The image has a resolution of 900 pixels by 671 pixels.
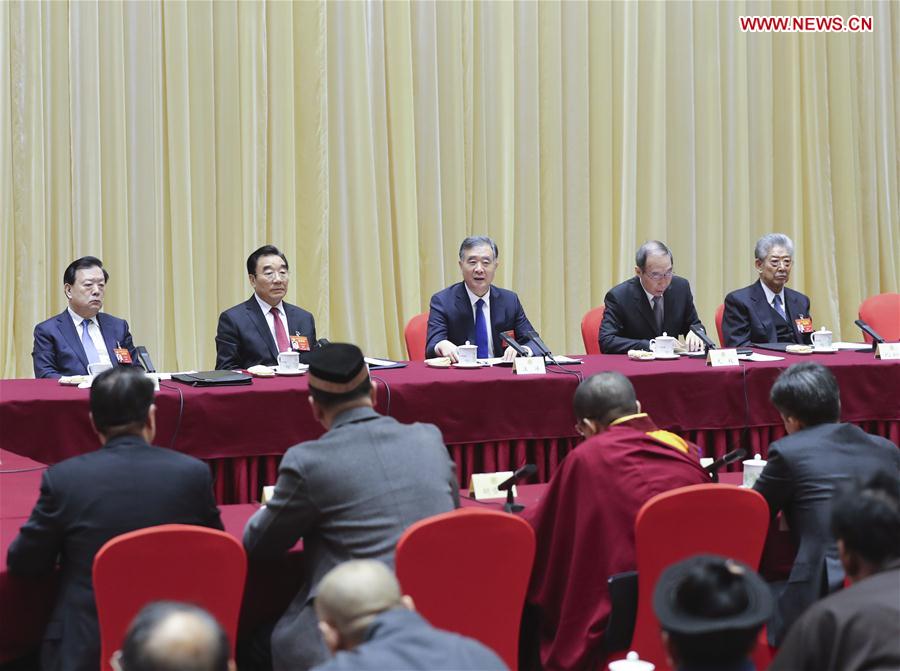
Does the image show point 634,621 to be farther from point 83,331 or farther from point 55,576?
point 83,331

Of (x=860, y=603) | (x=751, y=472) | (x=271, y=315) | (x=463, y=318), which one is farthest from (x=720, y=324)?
(x=860, y=603)

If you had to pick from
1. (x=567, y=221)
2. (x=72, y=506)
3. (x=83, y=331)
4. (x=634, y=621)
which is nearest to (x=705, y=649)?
(x=634, y=621)

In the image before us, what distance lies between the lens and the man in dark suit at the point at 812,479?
2.62 meters

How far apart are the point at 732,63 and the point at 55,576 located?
6.46 m

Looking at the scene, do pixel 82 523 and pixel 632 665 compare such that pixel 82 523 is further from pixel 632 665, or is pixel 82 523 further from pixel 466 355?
pixel 466 355

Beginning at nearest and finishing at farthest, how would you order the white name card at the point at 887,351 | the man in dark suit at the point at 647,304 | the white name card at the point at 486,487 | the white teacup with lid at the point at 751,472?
1. the white teacup with lid at the point at 751,472
2. the white name card at the point at 486,487
3. the white name card at the point at 887,351
4. the man in dark suit at the point at 647,304

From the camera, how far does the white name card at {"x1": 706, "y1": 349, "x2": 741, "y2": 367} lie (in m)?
4.46

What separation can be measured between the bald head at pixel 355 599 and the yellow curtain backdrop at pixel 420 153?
5.27 meters

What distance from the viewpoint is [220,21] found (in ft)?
21.7

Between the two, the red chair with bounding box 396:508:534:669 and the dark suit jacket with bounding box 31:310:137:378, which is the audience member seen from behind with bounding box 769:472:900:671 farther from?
the dark suit jacket with bounding box 31:310:137:378

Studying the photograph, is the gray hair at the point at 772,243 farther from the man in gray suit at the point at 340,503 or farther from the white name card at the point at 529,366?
the man in gray suit at the point at 340,503

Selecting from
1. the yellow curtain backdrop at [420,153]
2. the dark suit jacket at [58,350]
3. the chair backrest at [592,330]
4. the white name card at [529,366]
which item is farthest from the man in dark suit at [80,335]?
the chair backrest at [592,330]

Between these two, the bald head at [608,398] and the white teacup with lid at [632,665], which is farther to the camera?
the bald head at [608,398]

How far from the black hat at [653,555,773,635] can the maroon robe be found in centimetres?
106
